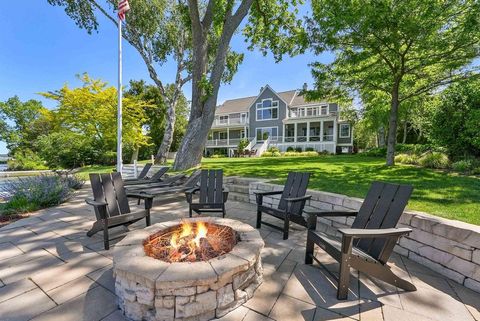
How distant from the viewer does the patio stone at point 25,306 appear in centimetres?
186

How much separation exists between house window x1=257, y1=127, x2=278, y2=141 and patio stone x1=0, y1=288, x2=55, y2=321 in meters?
25.3

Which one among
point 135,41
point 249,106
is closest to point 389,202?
point 135,41

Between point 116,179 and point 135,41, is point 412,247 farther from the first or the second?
point 135,41

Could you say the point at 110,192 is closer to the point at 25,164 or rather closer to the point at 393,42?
the point at 393,42

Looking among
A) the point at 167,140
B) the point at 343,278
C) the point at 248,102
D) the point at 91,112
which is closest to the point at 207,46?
the point at 167,140

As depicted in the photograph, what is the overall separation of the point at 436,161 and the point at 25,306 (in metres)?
11.9

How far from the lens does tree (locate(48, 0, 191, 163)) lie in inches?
455

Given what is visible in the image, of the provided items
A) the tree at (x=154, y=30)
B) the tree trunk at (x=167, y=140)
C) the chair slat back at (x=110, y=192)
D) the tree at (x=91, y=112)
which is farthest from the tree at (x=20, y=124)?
the chair slat back at (x=110, y=192)

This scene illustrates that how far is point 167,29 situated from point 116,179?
13.8 meters

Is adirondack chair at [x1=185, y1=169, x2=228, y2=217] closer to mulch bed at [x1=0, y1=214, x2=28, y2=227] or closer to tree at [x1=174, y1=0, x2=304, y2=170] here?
mulch bed at [x1=0, y1=214, x2=28, y2=227]

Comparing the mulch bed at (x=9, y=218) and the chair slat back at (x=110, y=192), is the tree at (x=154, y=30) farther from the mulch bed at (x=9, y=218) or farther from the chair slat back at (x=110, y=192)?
the chair slat back at (x=110, y=192)

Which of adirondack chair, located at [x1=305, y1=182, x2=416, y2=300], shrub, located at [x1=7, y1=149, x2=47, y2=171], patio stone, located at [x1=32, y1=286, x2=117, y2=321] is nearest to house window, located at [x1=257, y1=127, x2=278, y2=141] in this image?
shrub, located at [x1=7, y1=149, x2=47, y2=171]

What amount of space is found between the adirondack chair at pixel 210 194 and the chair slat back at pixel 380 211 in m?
2.58

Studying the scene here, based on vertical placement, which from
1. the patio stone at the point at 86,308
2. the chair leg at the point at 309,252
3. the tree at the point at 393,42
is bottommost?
the patio stone at the point at 86,308
